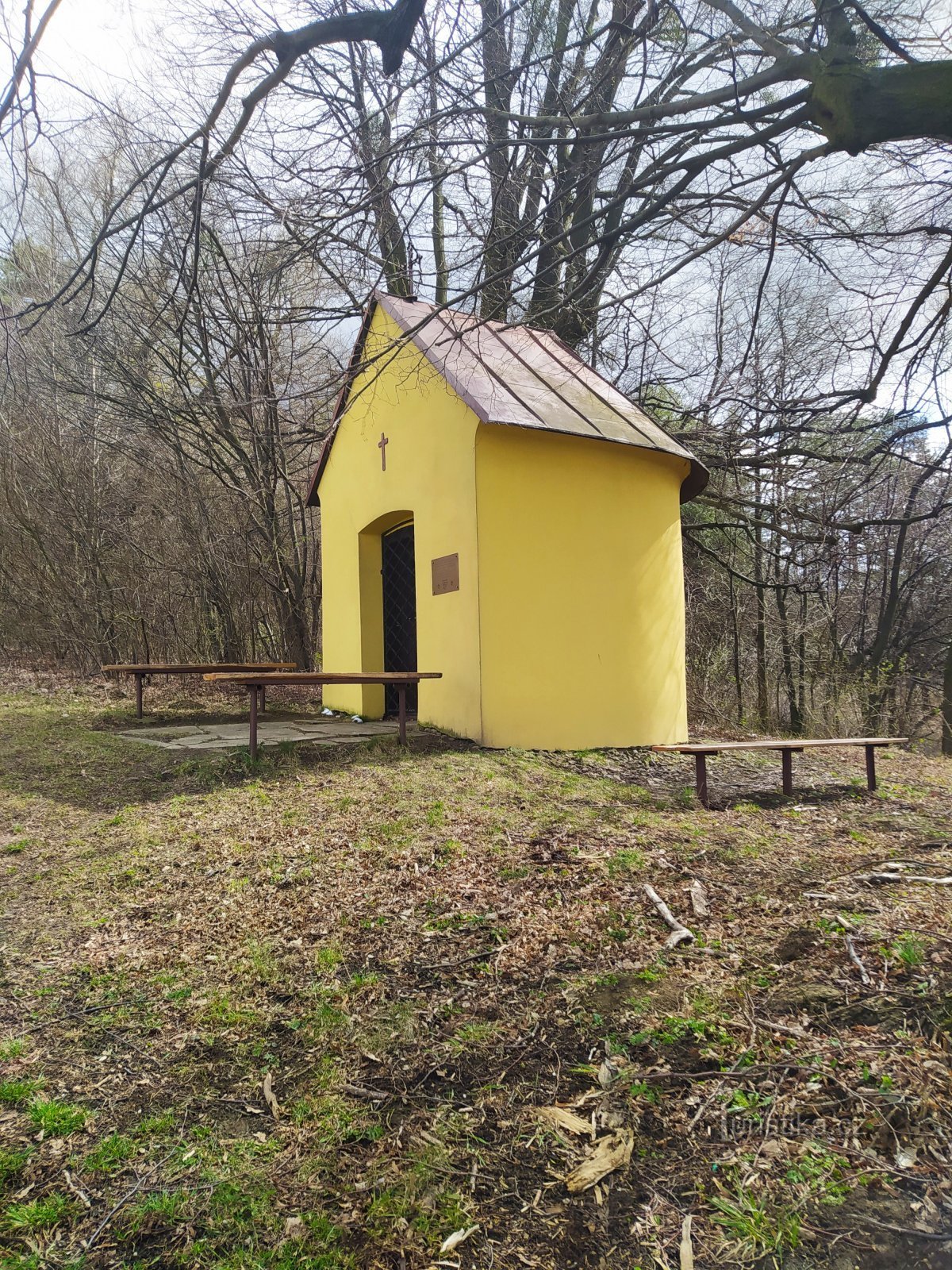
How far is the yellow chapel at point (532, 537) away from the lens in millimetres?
7035

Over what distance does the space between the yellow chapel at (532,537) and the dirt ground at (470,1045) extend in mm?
2404

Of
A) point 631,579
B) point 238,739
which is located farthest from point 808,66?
point 238,739

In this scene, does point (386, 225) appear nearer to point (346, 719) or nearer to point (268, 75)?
point (268, 75)

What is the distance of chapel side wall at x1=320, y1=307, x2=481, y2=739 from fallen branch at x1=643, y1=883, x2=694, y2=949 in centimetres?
352

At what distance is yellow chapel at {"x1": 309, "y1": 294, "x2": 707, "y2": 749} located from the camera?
23.1 ft

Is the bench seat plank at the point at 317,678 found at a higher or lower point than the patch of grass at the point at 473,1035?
higher

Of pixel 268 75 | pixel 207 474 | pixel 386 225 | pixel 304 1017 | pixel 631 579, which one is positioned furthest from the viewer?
pixel 207 474

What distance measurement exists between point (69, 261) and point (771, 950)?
43.9 feet

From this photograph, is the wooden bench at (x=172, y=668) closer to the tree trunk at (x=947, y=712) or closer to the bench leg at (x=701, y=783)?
the bench leg at (x=701, y=783)

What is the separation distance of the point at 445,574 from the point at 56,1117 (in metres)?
5.69

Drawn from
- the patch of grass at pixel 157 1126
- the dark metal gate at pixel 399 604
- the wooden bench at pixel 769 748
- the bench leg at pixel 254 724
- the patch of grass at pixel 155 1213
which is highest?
the dark metal gate at pixel 399 604

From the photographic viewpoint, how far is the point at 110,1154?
2.05 meters

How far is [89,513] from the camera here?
12391 mm

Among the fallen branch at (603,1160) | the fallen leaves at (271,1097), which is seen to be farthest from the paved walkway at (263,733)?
the fallen branch at (603,1160)
